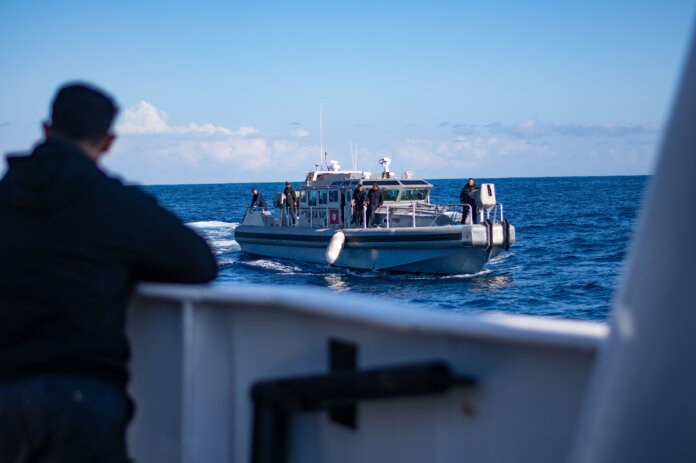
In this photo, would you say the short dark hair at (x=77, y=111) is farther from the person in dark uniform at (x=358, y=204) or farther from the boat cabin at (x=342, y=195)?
the boat cabin at (x=342, y=195)

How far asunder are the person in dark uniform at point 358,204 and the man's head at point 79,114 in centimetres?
1807

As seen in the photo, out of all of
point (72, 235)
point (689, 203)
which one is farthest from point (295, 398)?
point (689, 203)

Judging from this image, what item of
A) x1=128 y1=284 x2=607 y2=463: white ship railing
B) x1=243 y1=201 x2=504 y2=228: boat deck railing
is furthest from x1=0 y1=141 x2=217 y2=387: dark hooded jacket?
x1=243 y1=201 x2=504 y2=228: boat deck railing

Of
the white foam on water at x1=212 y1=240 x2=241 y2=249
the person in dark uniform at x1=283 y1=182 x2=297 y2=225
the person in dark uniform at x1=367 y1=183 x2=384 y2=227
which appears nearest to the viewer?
the person in dark uniform at x1=367 y1=183 x2=384 y2=227

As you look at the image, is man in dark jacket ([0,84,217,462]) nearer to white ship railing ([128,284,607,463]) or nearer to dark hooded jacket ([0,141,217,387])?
dark hooded jacket ([0,141,217,387])

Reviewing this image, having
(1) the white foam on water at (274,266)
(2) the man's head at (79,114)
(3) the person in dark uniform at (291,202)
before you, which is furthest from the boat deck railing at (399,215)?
(2) the man's head at (79,114)

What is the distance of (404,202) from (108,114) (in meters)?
19.5

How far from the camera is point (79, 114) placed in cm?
174

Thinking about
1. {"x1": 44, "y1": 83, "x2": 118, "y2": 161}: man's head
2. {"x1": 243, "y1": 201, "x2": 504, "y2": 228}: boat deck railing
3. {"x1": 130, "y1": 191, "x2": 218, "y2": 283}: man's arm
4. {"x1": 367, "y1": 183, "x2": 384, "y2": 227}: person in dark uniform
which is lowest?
{"x1": 243, "y1": 201, "x2": 504, "y2": 228}: boat deck railing

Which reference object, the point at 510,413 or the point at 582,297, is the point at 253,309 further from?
the point at 582,297

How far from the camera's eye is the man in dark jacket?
5.25 ft

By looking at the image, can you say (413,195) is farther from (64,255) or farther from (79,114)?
(64,255)

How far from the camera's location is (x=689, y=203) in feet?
3.54

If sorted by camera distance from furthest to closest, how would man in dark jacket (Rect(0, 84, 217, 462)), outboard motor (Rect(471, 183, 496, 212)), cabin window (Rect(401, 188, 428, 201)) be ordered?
cabin window (Rect(401, 188, 428, 201)) → outboard motor (Rect(471, 183, 496, 212)) → man in dark jacket (Rect(0, 84, 217, 462))
